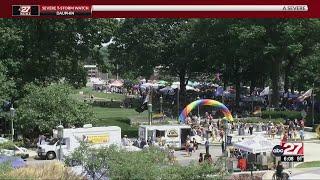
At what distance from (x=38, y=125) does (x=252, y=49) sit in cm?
3071

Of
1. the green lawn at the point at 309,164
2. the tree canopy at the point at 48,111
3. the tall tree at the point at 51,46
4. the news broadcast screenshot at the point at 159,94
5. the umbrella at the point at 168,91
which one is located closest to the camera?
the news broadcast screenshot at the point at 159,94

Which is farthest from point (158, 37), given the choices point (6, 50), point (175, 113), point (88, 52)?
point (6, 50)

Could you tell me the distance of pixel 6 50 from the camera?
4891cm

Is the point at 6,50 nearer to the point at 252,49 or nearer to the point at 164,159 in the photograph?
the point at 252,49

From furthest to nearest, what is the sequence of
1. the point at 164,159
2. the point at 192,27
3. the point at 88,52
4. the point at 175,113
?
the point at 192,27
the point at 175,113
the point at 88,52
the point at 164,159

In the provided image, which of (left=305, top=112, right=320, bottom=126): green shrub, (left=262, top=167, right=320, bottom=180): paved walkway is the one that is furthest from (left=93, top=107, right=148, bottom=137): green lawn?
(left=262, top=167, right=320, bottom=180): paved walkway

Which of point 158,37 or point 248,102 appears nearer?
point 248,102

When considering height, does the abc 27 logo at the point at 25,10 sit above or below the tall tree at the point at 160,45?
below

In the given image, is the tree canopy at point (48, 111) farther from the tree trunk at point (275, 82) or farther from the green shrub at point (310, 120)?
the tree trunk at point (275, 82)

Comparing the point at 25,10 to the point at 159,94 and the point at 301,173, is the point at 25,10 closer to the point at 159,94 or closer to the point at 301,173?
the point at 301,173

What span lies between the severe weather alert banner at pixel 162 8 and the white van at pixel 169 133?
107 ft

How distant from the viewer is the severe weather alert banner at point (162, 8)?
25.7 feet

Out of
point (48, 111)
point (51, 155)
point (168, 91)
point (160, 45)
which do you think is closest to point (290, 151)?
point (51, 155)

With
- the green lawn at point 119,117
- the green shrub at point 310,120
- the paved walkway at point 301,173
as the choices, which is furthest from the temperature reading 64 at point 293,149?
the green shrub at point 310,120
